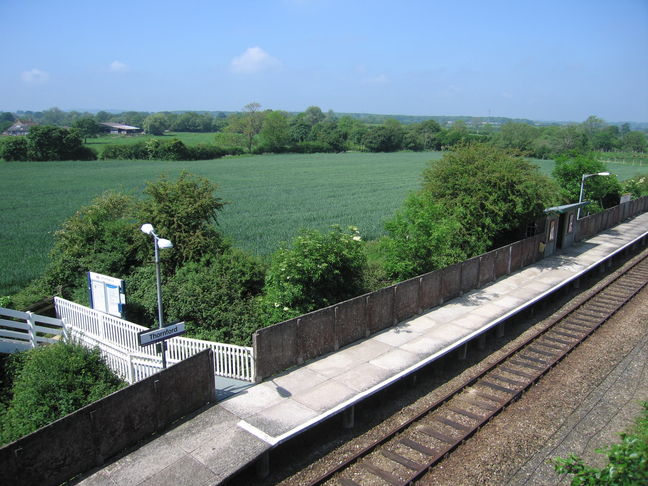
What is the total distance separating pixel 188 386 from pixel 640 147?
523ft

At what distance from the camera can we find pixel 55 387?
38.6 feet

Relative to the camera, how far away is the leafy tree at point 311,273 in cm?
1478

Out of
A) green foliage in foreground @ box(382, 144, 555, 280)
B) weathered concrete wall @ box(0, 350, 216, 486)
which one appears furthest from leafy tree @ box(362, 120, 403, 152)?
weathered concrete wall @ box(0, 350, 216, 486)

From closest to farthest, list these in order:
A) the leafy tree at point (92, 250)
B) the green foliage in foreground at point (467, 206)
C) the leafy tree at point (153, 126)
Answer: the green foliage in foreground at point (467, 206)
the leafy tree at point (92, 250)
the leafy tree at point (153, 126)


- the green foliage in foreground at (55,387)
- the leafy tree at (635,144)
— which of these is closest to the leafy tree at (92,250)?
the green foliage in foreground at (55,387)

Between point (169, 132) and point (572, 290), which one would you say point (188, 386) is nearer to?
point (572, 290)

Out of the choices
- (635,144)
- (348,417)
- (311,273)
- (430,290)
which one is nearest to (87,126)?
(430,290)

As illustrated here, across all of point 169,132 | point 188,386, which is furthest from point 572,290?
point 169,132

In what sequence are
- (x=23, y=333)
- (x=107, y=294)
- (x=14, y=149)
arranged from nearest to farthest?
1. (x=23, y=333)
2. (x=107, y=294)
3. (x=14, y=149)

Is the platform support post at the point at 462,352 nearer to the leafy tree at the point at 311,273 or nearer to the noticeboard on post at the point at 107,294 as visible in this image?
the leafy tree at the point at 311,273

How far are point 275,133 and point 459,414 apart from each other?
10339cm

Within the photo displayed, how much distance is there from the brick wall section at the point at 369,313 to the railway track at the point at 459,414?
308 cm

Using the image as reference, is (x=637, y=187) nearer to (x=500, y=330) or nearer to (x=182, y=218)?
(x=500, y=330)

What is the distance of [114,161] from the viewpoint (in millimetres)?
79062
